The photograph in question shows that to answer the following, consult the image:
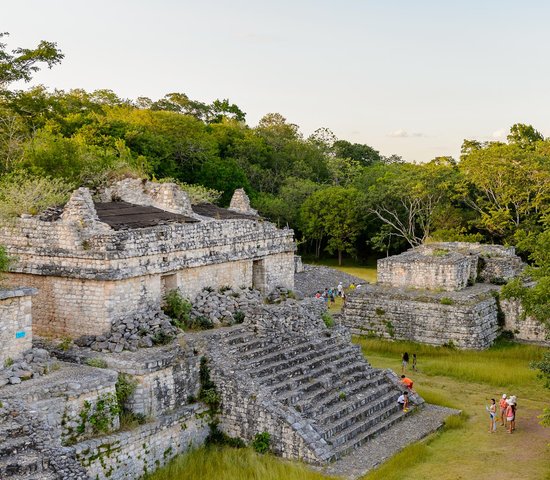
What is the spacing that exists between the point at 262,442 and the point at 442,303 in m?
12.1

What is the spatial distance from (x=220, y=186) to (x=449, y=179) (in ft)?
50.7

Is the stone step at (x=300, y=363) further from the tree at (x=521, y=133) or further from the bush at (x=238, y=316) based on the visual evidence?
the tree at (x=521, y=133)

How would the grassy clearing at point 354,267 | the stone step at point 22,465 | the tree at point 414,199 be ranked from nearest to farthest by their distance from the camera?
the stone step at point 22,465 → the grassy clearing at point 354,267 → the tree at point 414,199

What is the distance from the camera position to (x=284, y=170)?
60.1 metres

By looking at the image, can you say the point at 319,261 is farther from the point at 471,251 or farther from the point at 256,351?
the point at 256,351

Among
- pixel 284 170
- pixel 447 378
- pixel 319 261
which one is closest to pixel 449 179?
pixel 319 261

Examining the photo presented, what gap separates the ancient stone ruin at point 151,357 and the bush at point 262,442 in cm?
13

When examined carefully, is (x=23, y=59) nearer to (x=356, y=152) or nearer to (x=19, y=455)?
(x=19, y=455)

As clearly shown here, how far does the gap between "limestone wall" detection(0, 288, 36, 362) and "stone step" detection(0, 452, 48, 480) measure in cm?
261

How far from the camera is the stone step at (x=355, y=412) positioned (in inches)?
539

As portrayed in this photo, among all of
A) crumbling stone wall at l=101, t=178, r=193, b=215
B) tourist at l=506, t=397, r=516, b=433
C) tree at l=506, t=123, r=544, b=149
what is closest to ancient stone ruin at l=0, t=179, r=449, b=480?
crumbling stone wall at l=101, t=178, r=193, b=215

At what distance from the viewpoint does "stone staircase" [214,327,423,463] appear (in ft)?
44.0

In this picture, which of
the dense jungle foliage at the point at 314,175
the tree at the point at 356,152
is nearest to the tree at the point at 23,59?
the dense jungle foliage at the point at 314,175

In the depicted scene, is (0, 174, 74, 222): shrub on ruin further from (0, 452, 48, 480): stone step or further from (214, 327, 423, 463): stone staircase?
(0, 452, 48, 480): stone step
